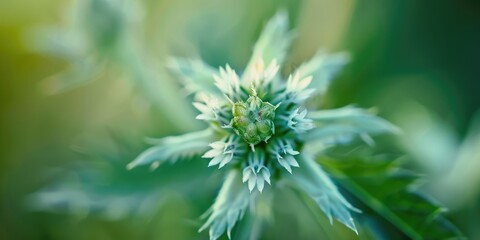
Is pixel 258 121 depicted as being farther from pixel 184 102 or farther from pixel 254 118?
pixel 184 102

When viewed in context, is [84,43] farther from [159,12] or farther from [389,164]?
[389,164]

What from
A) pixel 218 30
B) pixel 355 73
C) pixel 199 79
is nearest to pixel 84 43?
pixel 218 30

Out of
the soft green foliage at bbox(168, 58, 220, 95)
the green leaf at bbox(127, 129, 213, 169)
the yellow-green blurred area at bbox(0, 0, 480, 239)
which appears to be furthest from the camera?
the yellow-green blurred area at bbox(0, 0, 480, 239)

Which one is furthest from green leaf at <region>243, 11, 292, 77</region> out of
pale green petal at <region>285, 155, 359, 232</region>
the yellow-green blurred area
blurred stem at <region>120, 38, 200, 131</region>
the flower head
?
blurred stem at <region>120, 38, 200, 131</region>

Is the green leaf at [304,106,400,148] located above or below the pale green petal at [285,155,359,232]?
above

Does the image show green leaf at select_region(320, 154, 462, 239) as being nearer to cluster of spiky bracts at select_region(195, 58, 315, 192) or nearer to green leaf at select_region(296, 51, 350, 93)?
green leaf at select_region(296, 51, 350, 93)

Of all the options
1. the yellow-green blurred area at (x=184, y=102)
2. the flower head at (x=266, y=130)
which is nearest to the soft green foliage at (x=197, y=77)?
the flower head at (x=266, y=130)

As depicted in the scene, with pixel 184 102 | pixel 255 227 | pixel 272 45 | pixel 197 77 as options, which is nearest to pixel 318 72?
pixel 272 45
